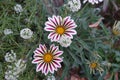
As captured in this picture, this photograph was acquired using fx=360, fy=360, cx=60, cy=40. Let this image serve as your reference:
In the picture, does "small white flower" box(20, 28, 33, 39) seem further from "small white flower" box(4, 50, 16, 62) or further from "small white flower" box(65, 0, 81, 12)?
"small white flower" box(65, 0, 81, 12)

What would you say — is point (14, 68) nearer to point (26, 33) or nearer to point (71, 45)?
point (26, 33)

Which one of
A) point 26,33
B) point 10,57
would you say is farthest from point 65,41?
point 10,57

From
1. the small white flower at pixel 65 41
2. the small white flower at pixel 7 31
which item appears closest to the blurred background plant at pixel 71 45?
the small white flower at pixel 7 31

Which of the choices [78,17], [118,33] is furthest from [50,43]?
[118,33]

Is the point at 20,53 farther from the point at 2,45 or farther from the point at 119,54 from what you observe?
the point at 119,54

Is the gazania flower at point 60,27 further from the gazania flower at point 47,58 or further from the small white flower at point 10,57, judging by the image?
the small white flower at point 10,57

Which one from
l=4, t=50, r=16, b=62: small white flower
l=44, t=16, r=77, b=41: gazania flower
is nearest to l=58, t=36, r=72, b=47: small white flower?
l=44, t=16, r=77, b=41: gazania flower
